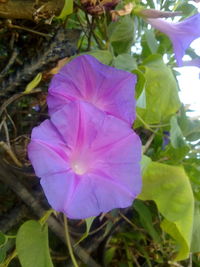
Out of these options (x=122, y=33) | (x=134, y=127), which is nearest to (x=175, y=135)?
(x=134, y=127)

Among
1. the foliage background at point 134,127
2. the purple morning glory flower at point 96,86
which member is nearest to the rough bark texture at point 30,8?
the foliage background at point 134,127

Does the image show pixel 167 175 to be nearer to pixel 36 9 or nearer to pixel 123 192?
pixel 123 192

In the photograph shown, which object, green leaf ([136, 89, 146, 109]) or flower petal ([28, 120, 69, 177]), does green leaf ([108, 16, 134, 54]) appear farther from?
flower petal ([28, 120, 69, 177])

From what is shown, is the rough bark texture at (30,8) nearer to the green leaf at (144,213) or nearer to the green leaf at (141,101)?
the green leaf at (141,101)

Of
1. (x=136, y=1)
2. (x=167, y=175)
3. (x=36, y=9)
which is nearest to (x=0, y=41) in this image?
(x=36, y=9)

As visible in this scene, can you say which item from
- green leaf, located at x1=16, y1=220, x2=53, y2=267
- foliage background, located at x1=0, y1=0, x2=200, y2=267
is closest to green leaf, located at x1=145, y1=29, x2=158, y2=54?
foliage background, located at x1=0, y1=0, x2=200, y2=267
